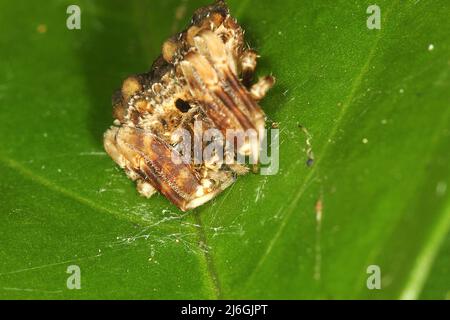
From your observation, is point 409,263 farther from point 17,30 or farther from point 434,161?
point 17,30

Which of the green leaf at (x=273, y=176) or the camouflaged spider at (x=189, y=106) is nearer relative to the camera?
the green leaf at (x=273, y=176)

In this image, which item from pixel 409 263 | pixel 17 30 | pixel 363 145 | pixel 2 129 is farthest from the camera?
pixel 17 30

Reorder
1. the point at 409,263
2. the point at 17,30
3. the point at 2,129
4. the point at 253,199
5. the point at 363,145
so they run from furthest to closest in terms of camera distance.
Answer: the point at 17,30, the point at 2,129, the point at 253,199, the point at 363,145, the point at 409,263

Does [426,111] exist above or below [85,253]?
above

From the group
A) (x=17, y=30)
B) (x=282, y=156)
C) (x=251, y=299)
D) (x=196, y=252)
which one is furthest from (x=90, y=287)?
(x=17, y=30)
